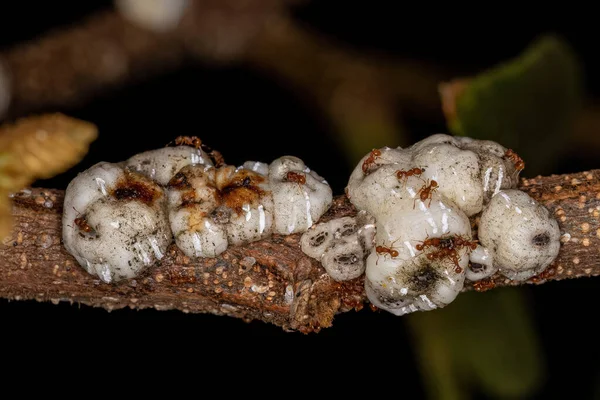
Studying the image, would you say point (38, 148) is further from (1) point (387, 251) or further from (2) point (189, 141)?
(1) point (387, 251)

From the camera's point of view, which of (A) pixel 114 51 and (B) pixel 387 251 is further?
(A) pixel 114 51

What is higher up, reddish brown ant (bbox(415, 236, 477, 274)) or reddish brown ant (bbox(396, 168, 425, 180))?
reddish brown ant (bbox(396, 168, 425, 180))

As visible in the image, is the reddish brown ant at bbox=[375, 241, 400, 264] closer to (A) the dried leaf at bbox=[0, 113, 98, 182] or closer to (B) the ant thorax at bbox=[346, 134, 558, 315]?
(B) the ant thorax at bbox=[346, 134, 558, 315]

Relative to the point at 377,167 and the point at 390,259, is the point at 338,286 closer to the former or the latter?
the point at 390,259

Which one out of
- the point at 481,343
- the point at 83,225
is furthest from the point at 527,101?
the point at 83,225

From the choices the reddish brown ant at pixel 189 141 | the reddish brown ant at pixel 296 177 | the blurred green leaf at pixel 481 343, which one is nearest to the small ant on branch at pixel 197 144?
the reddish brown ant at pixel 189 141

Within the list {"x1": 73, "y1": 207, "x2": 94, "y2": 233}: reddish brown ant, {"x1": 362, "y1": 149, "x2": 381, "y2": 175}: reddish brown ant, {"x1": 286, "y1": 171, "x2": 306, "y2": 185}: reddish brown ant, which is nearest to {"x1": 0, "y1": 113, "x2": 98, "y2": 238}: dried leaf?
{"x1": 73, "y1": 207, "x2": 94, "y2": 233}: reddish brown ant
